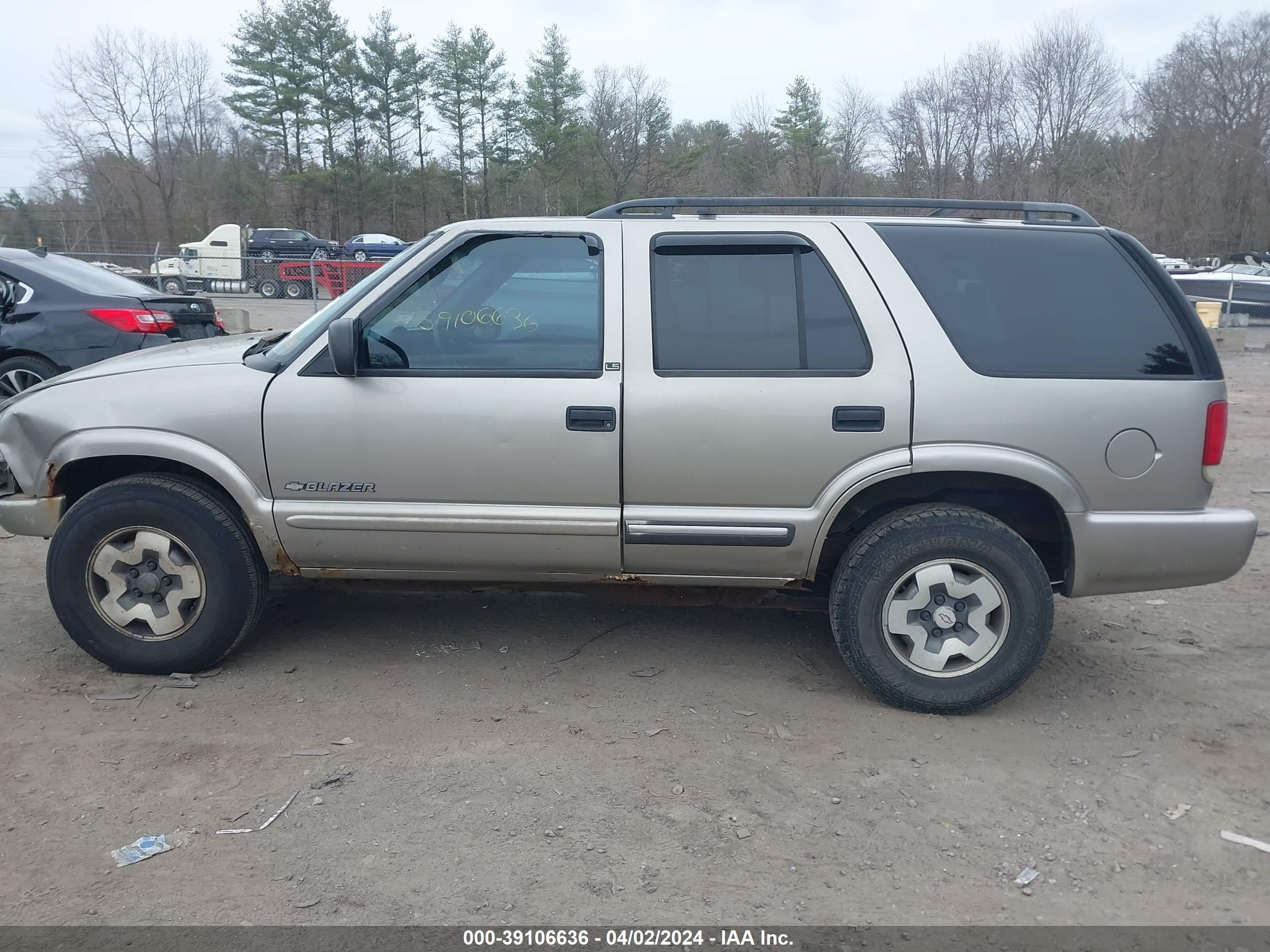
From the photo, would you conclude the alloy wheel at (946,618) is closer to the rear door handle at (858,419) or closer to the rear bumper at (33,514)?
the rear door handle at (858,419)

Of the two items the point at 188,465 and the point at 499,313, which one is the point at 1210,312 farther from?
the point at 188,465

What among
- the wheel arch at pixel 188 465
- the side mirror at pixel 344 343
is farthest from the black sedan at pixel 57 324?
the side mirror at pixel 344 343

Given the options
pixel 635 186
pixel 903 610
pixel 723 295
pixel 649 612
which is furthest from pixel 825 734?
pixel 635 186

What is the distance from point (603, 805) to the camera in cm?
318

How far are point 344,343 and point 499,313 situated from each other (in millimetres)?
623

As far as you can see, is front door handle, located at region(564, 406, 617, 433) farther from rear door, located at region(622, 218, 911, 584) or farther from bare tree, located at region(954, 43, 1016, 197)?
bare tree, located at region(954, 43, 1016, 197)

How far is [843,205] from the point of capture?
410 cm

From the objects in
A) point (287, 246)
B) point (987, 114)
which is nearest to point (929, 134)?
point (987, 114)

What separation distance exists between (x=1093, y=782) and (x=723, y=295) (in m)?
2.22

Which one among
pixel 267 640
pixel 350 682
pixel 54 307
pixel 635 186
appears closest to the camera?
pixel 350 682

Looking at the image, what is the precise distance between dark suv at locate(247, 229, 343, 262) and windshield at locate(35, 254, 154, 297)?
1085 inches

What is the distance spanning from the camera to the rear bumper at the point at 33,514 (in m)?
4.02

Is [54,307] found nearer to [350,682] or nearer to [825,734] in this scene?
[350,682]
